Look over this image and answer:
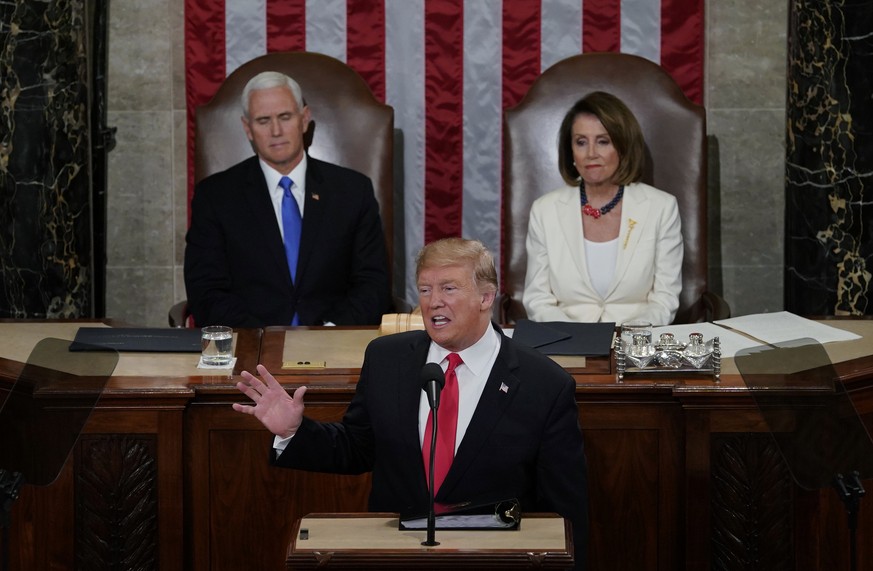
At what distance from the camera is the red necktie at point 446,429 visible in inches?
117

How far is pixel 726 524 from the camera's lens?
3.49m

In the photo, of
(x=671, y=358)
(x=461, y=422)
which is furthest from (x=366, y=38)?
(x=461, y=422)

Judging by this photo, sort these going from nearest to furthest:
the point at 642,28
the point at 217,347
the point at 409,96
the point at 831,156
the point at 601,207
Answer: the point at 217,347
the point at 601,207
the point at 831,156
the point at 642,28
the point at 409,96

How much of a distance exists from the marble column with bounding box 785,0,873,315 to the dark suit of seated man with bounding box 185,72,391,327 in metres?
1.75

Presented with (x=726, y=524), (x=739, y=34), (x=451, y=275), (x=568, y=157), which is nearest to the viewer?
(x=451, y=275)

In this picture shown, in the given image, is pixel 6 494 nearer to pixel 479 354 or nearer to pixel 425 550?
pixel 425 550

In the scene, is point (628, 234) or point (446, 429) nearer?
point (446, 429)

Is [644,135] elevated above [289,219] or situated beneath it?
elevated above

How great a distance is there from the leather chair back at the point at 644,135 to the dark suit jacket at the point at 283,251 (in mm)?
612

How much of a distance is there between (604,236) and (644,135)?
542 millimetres

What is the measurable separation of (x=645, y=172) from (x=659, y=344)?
1.77m

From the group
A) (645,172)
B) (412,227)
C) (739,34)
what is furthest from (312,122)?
(739,34)

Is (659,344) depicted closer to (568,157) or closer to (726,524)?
(726,524)

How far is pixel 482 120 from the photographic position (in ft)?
19.2
